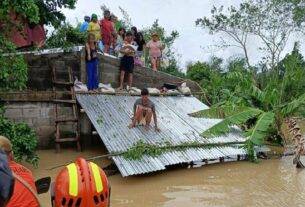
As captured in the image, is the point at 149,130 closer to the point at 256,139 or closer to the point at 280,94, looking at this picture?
the point at 256,139

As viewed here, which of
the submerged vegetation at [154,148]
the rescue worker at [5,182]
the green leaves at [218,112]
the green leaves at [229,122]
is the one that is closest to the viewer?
the rescue worker at [5,182]

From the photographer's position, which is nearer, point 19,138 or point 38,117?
point 19,138

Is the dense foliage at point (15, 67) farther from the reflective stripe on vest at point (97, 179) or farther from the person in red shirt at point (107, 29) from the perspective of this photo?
the reflective stripe on vest at point (97, 179)

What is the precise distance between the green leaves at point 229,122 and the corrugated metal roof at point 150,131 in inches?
7.4

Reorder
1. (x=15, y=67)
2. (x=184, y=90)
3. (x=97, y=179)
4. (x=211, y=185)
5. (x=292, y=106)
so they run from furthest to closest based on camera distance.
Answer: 1. (x=184, y=90)
2. (x=292, y=106)
3. (x=211, y=185)
4. (x=15, y=67)
5. (x=97, y=179)

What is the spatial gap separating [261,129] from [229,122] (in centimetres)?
77

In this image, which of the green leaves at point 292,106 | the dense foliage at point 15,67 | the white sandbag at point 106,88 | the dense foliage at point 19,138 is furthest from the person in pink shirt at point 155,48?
the dense foliage at point 19,138

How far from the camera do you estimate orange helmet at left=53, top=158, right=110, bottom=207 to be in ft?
9.37

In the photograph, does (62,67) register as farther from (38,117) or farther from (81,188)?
(81,188)

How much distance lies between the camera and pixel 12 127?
9.70m

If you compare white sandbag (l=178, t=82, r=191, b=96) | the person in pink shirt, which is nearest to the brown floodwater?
white sandbag (l=178, t=82, r=191, b=96)

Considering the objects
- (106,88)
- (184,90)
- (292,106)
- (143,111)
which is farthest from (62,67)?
(292,106)

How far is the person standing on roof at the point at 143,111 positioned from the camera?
457 inches

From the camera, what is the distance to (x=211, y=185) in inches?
398
